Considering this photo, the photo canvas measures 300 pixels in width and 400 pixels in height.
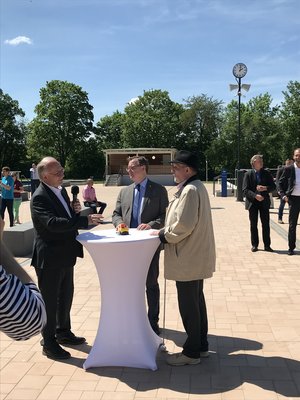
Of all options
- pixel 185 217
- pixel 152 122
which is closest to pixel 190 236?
pixel 185 217

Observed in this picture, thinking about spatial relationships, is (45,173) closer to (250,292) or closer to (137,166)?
(137,166)

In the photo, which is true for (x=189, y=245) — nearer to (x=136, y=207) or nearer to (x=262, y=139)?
(x=136, y=207)

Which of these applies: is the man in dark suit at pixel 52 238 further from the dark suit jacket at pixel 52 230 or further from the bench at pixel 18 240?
the bench at pixel 18 240

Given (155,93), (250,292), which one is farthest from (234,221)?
(155,93)

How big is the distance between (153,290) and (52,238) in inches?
47.3

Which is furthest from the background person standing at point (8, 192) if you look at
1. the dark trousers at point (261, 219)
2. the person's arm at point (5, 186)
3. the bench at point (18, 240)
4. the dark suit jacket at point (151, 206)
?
the dark suit jacket at point (151, 206)

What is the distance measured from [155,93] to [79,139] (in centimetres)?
1275

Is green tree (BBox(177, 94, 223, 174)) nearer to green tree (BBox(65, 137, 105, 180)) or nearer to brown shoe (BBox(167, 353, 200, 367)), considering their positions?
green tree (BBox(65, 137, 105, 180))

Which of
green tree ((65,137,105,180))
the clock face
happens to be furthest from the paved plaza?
green tree ((65,137,105,180))

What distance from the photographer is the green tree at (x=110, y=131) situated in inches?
2532

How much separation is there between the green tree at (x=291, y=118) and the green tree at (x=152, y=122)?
15.7 m

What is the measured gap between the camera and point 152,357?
3746mm

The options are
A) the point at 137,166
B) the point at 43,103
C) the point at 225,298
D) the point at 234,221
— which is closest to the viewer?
the point at 137,166

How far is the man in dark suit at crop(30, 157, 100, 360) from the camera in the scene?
383 centimetres
